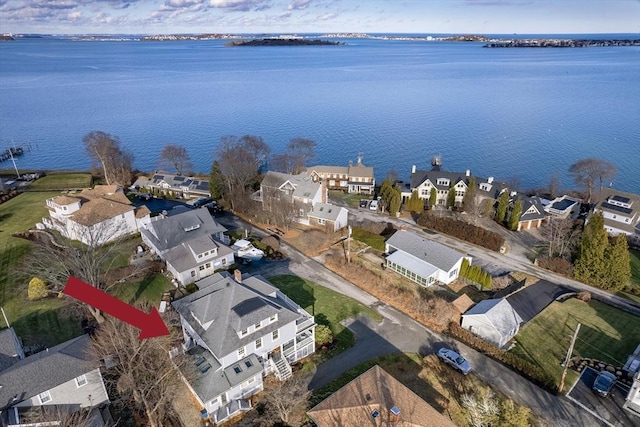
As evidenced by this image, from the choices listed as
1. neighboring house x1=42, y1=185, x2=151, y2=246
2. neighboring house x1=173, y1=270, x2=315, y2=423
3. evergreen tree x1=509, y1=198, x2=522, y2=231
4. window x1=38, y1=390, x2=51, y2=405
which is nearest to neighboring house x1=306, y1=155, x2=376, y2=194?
evergreen tree x1=509, y1=198, x2=522, y2=231

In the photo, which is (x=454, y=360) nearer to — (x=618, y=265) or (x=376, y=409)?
(x=376, y=409)

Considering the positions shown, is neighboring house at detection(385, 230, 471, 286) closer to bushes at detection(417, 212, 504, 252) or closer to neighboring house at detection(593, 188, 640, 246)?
bushes at detection(417, 212, 504, 252)

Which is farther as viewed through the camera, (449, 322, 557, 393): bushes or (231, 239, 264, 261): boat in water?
(231, 239, 264, 261): boat in water

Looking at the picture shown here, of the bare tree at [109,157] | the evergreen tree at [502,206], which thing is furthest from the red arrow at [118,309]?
the bare tree at [109,157]

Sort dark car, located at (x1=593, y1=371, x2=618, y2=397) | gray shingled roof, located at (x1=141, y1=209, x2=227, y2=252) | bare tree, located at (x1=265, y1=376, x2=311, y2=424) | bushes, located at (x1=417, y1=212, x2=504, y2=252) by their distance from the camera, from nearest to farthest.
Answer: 1. bare tree, located at (x1=265, y1=376, x2=311, y2=424)
2. dark car, located at (x1=593, y1=371, x2=618, y2=397)
3. gray shingled roof, located at (x1=141, y1=209, x2=227, y2=252)
4. bushes, located at (x1=417, y1=212, x2=504, y2=252)

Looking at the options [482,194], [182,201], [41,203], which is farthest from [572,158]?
[41,203]

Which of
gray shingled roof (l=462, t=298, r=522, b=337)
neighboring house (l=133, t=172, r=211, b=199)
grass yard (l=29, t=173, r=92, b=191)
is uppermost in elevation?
gray shingled roof (l=462, t=298, r=522, b=337)

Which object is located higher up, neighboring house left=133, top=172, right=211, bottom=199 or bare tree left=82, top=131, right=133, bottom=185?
bare tree left=82, top=131, right=133, bottom=185
